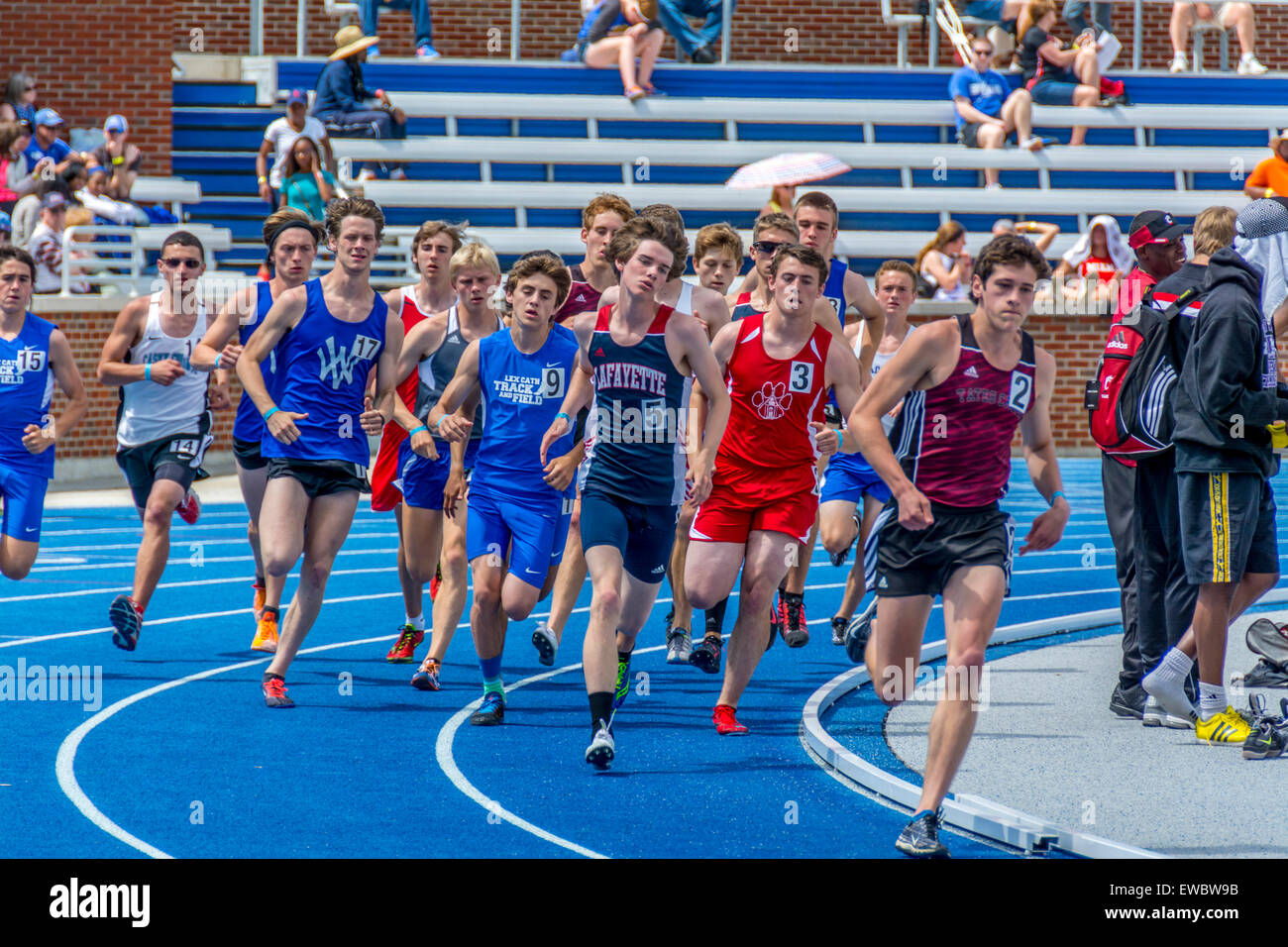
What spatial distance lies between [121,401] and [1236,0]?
22.2 meters

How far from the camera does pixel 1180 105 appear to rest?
86.7ft

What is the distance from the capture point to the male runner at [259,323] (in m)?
9.12

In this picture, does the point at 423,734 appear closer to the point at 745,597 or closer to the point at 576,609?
the point at 745,597

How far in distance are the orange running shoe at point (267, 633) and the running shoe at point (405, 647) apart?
2.11 ft

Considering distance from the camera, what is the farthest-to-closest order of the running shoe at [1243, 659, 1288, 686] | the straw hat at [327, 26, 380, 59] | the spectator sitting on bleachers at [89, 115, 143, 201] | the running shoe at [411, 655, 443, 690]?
the straw hat at [327, 26, 380, 59], the spectator sitting on bleachers at [89, 115, 143, 201], the running shoe at [411, 655, 443, 690], the running shoe at [1243, 659, 1288, 686]

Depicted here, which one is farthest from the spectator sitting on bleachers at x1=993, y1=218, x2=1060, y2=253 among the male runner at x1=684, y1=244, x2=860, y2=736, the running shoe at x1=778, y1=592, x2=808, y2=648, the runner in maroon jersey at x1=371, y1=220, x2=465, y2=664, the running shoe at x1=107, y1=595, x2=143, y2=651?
the running shoe at x1=107, y1=595, x2=143, y2=651

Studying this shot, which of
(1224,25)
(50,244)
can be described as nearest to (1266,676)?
(50,244)

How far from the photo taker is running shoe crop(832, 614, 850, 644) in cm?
1041

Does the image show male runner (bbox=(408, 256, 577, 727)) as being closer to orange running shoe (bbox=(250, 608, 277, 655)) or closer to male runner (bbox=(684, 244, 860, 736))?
male runner (bbox=(684, 244, 860, 736))

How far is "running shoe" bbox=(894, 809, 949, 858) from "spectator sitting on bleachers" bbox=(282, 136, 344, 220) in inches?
624

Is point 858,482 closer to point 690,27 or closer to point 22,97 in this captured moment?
point 22,97

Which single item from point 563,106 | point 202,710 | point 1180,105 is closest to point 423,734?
point 202,710

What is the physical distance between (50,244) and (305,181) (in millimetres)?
3438

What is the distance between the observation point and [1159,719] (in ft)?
25.7
